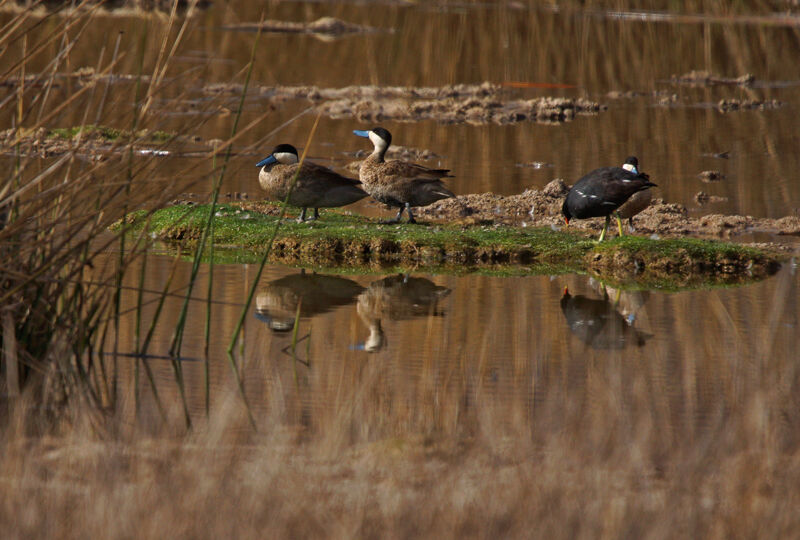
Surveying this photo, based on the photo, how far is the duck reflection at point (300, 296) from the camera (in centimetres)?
772

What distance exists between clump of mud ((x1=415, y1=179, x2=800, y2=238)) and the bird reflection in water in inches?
91.7

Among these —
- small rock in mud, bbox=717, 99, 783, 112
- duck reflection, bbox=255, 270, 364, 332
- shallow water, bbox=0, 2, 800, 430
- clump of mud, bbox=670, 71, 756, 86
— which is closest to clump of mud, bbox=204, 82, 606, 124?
shallow water, bbox=0, 2, 800, 430

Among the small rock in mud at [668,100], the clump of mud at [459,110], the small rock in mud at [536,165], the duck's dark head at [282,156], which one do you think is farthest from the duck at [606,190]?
the small rock in mud at [668,100]

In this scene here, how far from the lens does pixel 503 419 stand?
17.7 ft

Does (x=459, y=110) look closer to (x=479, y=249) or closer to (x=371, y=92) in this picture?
(x=371, y=92)

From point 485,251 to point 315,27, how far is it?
63.5ft

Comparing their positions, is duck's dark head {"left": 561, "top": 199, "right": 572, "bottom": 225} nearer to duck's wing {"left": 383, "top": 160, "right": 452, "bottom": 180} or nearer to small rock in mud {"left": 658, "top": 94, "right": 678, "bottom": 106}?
duck's wing {"left": 383, "top": 160, "right": 452, "bottom": 180}

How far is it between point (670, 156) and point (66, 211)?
11.5 meters

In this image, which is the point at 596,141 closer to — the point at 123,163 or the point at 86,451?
the point at 123,163

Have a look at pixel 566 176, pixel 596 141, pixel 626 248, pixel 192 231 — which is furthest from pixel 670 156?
pixel 192 231

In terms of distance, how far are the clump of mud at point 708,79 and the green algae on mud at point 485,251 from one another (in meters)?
13.7

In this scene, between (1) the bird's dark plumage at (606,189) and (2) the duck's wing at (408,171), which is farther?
(2) the duck's wing at (408,171)

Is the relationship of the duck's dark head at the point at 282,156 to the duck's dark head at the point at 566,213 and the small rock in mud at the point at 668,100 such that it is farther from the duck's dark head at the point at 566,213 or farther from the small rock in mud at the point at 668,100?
the small rock in mud at the point at 668,100

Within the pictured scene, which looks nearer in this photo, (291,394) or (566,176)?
(291,394)
